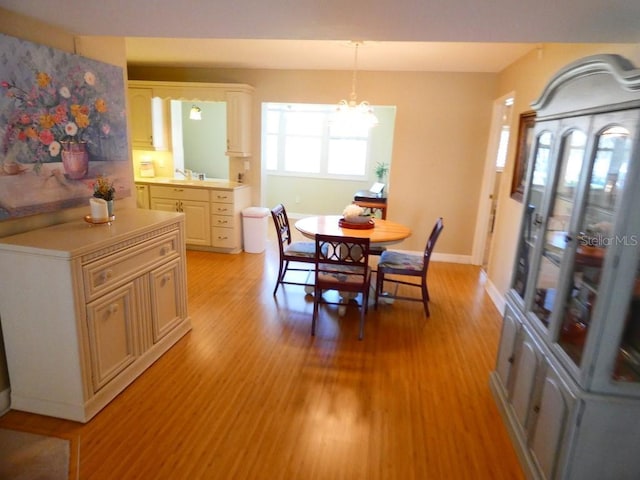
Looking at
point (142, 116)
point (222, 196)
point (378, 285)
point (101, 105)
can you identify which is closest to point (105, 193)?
point (101, 105)

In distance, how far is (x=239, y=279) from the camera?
440 centimetres

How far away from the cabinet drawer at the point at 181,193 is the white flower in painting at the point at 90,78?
8.64 ft

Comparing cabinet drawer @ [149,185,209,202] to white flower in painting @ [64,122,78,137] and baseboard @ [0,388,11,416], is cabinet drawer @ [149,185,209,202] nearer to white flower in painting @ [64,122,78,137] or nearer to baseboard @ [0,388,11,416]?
white flower in painting @ [64,122,78,137]

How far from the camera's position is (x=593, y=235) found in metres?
1.58

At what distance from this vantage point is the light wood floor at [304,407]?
6.28ft

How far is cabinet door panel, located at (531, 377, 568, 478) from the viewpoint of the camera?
5.31ft

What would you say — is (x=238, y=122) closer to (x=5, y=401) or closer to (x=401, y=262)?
(x=401, y=262)

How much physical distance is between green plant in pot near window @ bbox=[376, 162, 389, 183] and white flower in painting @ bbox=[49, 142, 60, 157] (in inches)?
217

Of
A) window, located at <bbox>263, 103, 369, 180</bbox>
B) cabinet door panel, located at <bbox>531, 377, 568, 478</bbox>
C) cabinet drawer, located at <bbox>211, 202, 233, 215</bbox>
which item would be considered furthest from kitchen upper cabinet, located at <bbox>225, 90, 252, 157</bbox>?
cabinet door panel, located at <bbox>531, 377, 568, 478</bbox>

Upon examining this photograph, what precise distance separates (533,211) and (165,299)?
2.51m

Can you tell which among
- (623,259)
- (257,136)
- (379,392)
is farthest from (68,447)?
(257,136)

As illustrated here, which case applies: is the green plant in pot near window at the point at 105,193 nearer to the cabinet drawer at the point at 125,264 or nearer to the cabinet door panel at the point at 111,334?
the cabinet drawer at the point at 125,264

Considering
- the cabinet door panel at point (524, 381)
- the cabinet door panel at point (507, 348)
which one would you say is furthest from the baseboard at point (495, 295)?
the cabinet door panel at point (524, 381)

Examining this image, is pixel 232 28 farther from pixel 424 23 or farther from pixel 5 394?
pixel 5 394
